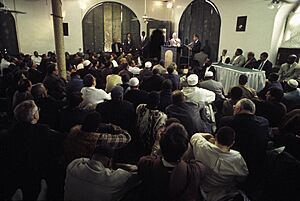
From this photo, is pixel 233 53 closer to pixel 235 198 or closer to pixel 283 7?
pixel 283 7

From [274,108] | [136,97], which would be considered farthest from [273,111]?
[136,97]

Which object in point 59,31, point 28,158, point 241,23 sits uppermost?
point 241,23

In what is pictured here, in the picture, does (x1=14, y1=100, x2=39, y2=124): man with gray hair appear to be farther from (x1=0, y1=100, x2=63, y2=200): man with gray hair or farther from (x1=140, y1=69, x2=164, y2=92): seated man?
(x1=140, y1=69, x2=164, y2=92): seated man

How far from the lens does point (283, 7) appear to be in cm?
729

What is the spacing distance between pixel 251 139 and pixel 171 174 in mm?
1217

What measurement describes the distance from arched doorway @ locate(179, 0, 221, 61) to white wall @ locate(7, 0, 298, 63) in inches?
10.0

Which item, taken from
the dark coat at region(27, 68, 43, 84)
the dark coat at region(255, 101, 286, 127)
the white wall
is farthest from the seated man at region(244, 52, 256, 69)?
the dark coat at region(27, 68, 43, 84)

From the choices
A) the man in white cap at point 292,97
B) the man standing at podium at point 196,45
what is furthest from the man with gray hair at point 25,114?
the man standing at podium at point 196,45

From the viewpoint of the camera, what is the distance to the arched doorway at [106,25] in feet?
37.8

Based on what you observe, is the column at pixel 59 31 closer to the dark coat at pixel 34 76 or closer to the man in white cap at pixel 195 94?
the dark coat at pixel 34 76

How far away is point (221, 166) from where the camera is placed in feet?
6.41

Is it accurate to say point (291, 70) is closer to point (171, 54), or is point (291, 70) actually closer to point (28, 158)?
point (171, 54)

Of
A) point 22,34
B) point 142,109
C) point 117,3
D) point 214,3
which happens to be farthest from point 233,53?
point 22,34

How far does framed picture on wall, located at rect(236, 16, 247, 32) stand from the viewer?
8.37 meters
